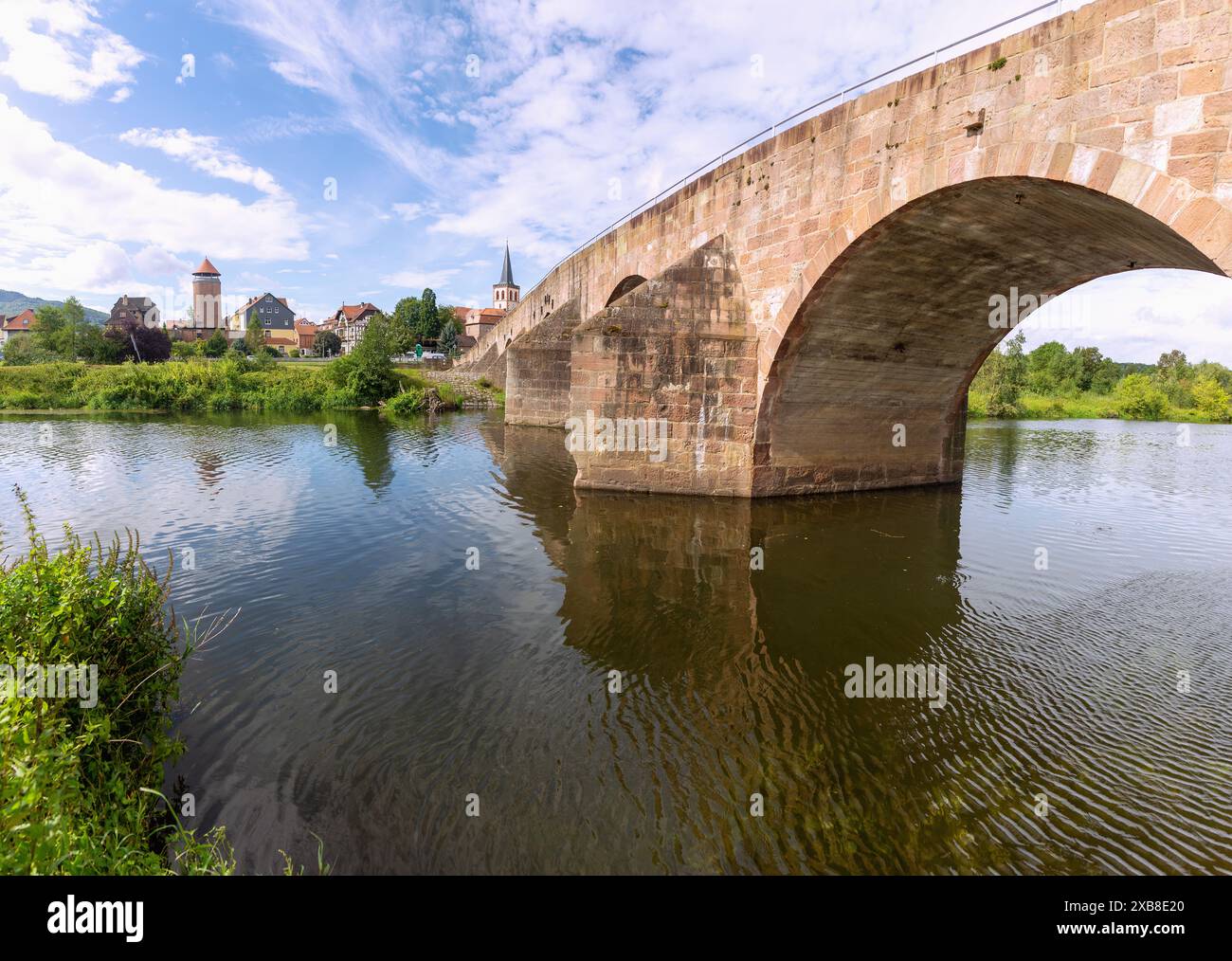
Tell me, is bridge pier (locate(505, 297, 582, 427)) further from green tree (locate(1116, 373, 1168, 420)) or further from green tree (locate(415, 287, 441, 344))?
green tree (locate(415, 287, 441, 344))

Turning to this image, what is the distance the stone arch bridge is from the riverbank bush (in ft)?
30.4

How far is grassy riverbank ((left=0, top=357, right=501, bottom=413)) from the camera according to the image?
3519 cm

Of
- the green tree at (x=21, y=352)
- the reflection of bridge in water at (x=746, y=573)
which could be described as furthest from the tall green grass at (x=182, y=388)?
the reflection of bridge in water at (x=746, y=573)

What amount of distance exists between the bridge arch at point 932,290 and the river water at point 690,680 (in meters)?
2.40

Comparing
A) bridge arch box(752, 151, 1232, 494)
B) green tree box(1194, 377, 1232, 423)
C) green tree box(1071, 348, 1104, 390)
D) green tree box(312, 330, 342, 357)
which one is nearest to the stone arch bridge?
bridge arch box(752, 151, 1232, 494)

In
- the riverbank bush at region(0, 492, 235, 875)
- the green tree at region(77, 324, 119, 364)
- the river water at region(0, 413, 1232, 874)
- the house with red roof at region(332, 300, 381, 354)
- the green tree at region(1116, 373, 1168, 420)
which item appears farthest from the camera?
the house with red roof at region(332, 300, 381, 354)

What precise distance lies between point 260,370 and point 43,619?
152 feet

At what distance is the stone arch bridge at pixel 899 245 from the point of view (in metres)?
6.41

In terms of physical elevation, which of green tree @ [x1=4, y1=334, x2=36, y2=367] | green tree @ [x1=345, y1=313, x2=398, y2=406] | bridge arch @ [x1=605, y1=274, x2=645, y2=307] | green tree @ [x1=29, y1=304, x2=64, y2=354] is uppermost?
green tree @ [x1=29, y1=304, x2=64, y2=354]

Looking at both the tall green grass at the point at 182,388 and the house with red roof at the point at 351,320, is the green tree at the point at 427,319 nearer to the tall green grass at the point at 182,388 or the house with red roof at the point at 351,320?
the house with red roof at the point at 351,320
